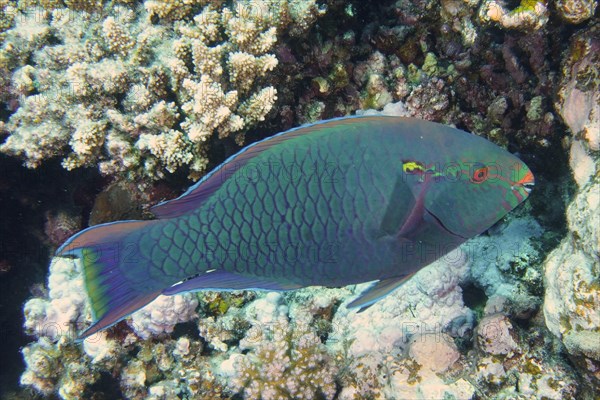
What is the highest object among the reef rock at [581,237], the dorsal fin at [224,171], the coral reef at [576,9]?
the coral reef at [576,9]

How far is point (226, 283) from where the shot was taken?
222 cm

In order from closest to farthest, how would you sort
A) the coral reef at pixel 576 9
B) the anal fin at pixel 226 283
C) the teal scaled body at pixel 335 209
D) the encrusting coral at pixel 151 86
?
the teal scaled body at pixel 335 209 < the anal fin at pixel 226 283 < the coral reef at pixel 576 9 < the encrusting coral at pixel 151 86

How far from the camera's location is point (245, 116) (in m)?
3.74

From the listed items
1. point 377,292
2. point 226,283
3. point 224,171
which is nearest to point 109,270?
point 226,283

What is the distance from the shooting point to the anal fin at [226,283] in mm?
2211

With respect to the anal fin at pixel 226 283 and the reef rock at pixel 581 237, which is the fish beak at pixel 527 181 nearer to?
the reef rock at pixel 581 237

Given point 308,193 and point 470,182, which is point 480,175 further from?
point 308,193

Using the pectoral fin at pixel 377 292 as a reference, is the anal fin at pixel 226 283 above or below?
above

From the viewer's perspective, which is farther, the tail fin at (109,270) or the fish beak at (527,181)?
the tail fin at (109,270)

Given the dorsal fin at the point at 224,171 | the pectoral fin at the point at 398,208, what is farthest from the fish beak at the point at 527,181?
the dorsal fin at the point at 224,171

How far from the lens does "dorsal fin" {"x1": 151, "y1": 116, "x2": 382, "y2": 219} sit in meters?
2.16

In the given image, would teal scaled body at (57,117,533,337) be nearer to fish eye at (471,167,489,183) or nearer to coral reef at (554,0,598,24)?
fish eye at (471,167,489,183)

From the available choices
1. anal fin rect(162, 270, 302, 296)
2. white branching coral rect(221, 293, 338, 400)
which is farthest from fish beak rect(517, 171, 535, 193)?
white branching coral rect(221, 293, 338, 400)

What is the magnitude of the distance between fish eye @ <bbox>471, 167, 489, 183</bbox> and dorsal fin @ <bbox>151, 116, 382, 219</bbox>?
586mm
